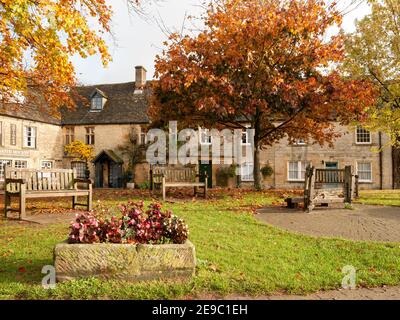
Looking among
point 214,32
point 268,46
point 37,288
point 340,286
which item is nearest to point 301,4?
point 268,46

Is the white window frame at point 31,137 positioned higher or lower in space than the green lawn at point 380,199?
higher

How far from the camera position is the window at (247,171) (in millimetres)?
30734

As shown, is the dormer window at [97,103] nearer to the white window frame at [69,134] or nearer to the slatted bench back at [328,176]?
the white window frame at [69,134]

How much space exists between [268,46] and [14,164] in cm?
2416

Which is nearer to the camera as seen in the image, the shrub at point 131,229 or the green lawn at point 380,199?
the shrub at point 131,229

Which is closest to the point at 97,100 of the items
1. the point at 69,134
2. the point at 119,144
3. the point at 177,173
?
the point at 69,134

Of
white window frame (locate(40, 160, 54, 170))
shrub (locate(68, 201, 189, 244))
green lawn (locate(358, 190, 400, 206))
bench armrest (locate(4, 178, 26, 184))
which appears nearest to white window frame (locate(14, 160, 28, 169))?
white window frame (locate(40, 160, 54, 170))

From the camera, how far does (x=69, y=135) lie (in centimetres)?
3362

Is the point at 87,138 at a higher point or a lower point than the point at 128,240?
higher

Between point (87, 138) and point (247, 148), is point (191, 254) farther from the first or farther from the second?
point (87, 138)

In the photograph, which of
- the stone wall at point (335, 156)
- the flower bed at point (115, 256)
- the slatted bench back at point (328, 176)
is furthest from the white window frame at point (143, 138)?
the flower bed at point (115, 256)

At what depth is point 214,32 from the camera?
1539cm

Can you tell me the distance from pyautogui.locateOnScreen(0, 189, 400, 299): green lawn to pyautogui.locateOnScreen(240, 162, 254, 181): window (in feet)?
75.9

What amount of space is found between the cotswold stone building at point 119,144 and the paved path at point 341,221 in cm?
1825
